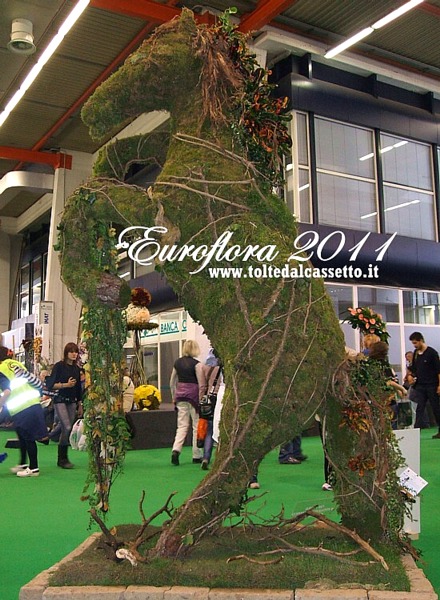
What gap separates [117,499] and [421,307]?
9.94m

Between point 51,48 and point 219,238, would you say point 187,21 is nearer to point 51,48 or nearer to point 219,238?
point 219,238

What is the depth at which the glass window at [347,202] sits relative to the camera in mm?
12992

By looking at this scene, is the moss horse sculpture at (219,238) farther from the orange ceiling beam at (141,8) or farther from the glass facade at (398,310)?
the glass facade at (398,310)

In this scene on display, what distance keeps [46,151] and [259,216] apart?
14.2 metres

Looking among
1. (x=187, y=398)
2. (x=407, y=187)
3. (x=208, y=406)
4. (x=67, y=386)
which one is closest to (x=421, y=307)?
(x=407, y=187)

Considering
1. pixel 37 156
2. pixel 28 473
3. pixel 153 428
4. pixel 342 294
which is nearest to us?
pixel 28 473

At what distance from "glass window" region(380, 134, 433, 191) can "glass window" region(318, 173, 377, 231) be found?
2.21 ft

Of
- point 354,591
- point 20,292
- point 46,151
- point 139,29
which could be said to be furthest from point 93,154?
point 354,591

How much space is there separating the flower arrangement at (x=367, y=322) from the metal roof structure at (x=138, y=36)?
23.7 ft

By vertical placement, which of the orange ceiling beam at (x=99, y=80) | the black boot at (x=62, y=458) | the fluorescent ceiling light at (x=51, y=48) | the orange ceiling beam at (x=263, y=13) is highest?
the orange ceiling beam at (x=99, y=80)

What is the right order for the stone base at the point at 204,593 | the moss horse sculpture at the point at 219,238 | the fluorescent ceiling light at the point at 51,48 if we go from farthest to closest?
the fluorescent ceiling light at the point at 51,48
the moss horse sculpture at the point at 219,238
the stone base at the point at 204,593

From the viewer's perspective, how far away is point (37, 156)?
16.1 metres

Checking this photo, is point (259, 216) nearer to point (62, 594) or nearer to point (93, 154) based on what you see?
point (62, 594)

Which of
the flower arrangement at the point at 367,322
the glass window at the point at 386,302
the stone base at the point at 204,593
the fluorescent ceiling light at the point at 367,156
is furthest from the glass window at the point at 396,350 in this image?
the stone base at the point at 204,593
